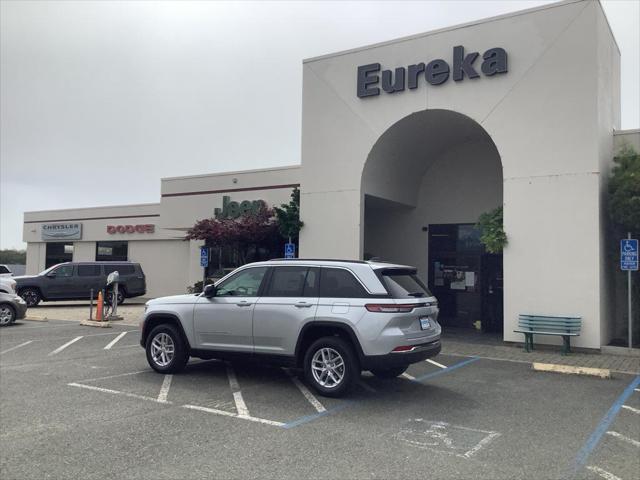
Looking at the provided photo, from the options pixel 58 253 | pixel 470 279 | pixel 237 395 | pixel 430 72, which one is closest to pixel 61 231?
pixel 58 253

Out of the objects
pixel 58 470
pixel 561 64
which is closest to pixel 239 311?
pixel 58 470

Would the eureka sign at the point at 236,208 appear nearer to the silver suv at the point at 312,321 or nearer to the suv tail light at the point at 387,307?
the silver suv at the point at 312,321

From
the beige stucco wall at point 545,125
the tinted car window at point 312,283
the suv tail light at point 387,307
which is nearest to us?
the suv tail light at point 387,307

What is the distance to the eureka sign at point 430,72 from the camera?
1266cm

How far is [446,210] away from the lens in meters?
16.7

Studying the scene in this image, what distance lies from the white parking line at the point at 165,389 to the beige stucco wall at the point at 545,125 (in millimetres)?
7866

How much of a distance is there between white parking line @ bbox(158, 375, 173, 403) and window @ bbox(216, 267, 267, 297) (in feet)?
4.96

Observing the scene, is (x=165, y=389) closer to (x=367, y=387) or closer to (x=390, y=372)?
(x=367, y=387)

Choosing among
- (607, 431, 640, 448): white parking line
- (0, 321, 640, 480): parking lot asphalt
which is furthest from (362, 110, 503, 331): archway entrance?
(607, 431, 640, 448): white parking line

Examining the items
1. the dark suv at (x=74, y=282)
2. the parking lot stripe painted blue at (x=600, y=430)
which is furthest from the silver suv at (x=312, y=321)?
the dark suv at (x=74, y=282)

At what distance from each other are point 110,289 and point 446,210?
14780 mm

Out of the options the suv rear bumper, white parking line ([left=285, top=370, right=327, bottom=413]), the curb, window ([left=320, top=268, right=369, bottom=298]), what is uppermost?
window ([left=320, top=268, right=369, bottom=298])

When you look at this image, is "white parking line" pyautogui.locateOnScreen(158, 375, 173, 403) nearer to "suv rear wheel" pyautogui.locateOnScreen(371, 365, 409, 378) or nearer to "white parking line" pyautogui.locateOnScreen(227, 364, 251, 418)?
"white parking line" pyautogui.locateOnScreen(227, 364, 251, 418)

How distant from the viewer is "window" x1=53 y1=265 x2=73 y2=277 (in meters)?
22.5
